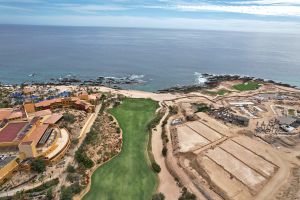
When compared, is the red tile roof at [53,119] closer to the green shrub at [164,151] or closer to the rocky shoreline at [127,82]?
the green shrub at [164,151]

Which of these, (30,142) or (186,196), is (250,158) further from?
(30,142)

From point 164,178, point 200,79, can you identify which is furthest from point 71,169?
point 200,79

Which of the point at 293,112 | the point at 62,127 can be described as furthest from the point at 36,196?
the point at 293,112

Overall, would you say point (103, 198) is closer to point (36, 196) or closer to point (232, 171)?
point (36, 196)

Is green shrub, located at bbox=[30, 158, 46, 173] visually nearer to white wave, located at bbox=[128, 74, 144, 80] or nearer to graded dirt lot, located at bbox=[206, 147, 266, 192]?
graded dirt lot, located at bbox=[206, 147, 266, 192]

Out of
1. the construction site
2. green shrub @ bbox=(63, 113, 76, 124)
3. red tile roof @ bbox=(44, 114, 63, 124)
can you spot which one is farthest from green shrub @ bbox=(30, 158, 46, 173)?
the construction site
